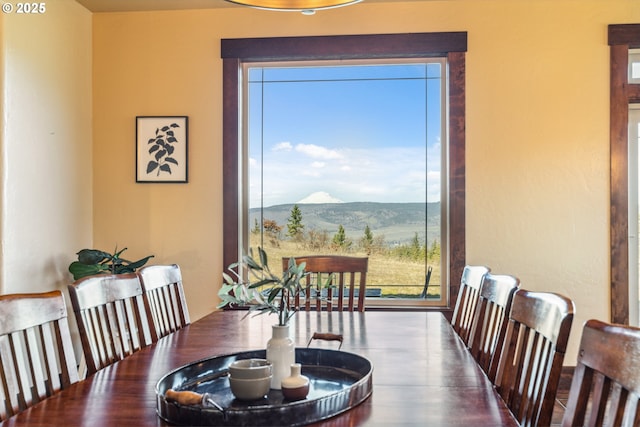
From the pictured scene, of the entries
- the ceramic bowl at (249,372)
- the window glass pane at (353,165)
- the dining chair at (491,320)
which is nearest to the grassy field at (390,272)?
the window glass pane at (353,165)

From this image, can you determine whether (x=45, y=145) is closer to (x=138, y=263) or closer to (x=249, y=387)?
(x=138, y=263)

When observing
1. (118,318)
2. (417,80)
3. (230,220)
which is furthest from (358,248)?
(118,318)

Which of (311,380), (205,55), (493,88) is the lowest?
(311,380)

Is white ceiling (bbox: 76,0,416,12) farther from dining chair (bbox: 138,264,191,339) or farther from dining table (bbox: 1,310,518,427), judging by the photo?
dining table (bbox: 1,310,518,427)

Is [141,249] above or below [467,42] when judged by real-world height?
below

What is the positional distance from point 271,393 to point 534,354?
68cm

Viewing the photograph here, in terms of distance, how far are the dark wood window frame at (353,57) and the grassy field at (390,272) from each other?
0.71ft

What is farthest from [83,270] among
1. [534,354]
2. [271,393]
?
[534,354]

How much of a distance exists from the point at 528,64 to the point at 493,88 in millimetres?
263

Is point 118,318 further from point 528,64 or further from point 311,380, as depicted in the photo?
point 528,64

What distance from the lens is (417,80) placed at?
3762 millimetres

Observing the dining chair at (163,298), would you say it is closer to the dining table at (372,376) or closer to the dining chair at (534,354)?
the dining table at (372,376)

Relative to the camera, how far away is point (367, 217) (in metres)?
3.80

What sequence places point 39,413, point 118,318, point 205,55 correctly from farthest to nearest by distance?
point 205,55, point 118,318, point 39,413
